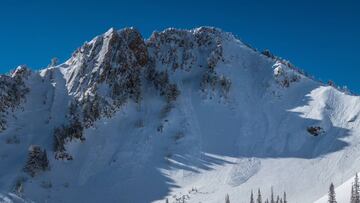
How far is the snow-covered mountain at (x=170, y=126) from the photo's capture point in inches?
4948

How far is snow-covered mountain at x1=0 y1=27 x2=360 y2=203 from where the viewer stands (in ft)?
412

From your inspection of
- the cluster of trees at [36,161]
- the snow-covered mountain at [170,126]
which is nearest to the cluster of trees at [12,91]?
the snow-covered mountain at [170,126]

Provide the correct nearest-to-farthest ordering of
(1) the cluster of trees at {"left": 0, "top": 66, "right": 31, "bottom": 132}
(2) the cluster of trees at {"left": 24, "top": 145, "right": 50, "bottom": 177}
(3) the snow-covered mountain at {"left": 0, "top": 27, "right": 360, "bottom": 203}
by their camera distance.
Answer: (3) the snow-covered mountain at {"left": 0, "top": 27, "right": 360, "bottom": 203} < (2) the cluster of trees at {"left": 24, "top": 145, "right": 50, "bottom": 177} < (1) the cluster of trees at {"left": 0, "top": 66, "right": 31, "bottom": 132}

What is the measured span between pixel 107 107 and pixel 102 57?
17424mm

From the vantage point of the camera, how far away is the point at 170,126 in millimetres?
143125

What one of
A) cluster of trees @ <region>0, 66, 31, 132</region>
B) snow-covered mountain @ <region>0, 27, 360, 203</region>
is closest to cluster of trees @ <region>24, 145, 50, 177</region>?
snow-covered mountain @ <region>0, 27, 360, 203</region>

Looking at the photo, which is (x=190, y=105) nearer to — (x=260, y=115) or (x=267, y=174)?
(x=260, y=115)

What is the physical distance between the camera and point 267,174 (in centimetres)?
12800

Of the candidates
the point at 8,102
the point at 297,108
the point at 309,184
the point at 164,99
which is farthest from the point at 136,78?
the point at 309,184

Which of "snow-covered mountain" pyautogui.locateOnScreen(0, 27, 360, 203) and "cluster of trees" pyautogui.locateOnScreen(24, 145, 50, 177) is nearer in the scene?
"snow-covered mountain" pyautogui.locateOnScreen(0, 27, 360, 203)

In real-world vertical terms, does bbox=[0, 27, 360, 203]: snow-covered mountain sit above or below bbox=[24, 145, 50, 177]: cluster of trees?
above

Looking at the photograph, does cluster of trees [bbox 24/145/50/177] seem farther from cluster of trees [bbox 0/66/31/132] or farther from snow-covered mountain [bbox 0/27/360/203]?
cluster of trees [bbox 0/66/31/132]

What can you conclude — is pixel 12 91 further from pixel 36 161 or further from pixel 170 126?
pixel 170 126

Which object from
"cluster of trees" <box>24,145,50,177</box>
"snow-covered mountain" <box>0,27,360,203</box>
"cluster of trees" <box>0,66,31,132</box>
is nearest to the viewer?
"snow-covered mountain" <box>0,27,360,203</box>
